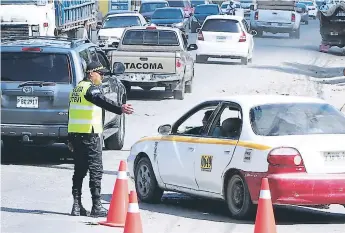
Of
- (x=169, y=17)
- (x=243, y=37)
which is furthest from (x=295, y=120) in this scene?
(x=169, y=17)

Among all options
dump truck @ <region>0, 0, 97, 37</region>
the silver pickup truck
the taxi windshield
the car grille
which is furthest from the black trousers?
the car grille

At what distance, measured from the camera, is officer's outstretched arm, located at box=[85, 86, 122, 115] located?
1106 cm

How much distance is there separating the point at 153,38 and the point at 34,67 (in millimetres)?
10526

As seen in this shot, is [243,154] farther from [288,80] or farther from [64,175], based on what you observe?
[288,80]

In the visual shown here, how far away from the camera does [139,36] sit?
25.8 m

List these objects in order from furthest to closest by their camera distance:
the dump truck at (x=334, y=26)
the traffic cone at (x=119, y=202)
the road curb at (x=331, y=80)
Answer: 1. the dump truck at (x=334, y=26)
2. the road curb at (x=331, y=80)
3. the traffic cone at (x=119, y=202)

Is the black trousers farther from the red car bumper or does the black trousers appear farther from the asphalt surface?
the red car bumper

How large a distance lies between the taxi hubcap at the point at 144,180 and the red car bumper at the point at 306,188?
2353 millimetres

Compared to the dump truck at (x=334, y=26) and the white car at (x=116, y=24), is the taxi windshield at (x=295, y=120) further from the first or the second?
the dump truck at (x=334, y=26)

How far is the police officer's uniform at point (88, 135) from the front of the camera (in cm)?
1115

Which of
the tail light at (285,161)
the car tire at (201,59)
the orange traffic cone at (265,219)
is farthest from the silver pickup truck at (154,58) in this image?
A: the orange traffic cone at (265,219)

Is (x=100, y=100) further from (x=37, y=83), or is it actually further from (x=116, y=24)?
(x=116, y=24)

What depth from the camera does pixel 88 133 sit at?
11.2m

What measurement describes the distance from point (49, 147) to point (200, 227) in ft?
27.1
